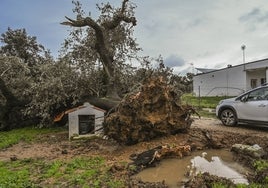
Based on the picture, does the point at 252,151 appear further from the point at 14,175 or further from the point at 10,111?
the point at 10,111

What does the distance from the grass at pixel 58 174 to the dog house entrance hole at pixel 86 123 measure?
3.00m

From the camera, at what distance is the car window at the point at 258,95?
10.4m

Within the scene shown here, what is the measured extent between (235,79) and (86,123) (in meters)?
23.2

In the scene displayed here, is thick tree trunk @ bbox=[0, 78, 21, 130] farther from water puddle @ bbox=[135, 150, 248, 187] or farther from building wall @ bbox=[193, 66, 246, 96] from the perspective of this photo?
building wall @ bbox=[193, 66, 246, 96]

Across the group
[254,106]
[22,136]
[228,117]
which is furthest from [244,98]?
[22,136]

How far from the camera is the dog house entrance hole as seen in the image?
10.3 meters

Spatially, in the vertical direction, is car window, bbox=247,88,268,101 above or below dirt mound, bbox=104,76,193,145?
→ above

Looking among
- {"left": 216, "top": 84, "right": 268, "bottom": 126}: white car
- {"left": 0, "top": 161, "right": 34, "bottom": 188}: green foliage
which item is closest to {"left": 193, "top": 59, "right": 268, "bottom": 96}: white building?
{"left": 216, "top": 84, "right": 268, "bottom": 126}: white car

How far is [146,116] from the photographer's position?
8.46 meters

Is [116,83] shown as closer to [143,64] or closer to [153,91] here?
[143,64]

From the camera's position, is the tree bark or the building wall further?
the building wall

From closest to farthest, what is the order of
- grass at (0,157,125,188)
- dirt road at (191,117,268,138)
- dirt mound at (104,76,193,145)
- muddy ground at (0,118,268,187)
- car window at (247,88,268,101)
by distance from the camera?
grass at (0,157,125,188) < muddy ground at (0,118,268,187) < dirt mound at (104,76,193,145) < dirt road at (191,117,268,138) < car window at (247,88,268,101)

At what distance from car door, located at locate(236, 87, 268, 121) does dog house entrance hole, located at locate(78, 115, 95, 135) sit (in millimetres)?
5534

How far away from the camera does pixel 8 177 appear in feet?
19.3
